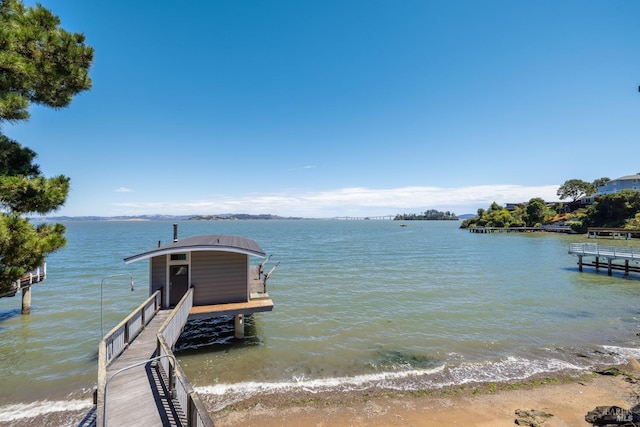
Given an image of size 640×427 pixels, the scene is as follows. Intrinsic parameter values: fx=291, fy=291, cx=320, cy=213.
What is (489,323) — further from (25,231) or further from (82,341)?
(82,341)

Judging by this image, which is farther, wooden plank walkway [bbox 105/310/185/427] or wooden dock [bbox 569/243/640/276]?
wooden dock [bbox 569/243/640/276]

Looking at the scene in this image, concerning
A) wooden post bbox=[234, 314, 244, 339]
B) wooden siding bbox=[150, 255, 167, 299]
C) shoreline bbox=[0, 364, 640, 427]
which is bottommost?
shoreline bbox=[0, 364, 640, 427]

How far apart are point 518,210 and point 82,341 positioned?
114m

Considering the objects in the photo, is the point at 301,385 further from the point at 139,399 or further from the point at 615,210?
the point at 615,210

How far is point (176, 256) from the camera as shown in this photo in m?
11.4

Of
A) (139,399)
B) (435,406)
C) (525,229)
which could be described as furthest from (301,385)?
(525,229)

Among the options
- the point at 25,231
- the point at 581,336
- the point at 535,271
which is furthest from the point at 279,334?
the point at 535,271

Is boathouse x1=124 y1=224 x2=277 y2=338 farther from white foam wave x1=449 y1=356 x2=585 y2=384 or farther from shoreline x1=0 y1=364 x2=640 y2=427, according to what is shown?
white foam wave x1=449 y1=356 x2=585 y2=384

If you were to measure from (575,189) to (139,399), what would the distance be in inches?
5501

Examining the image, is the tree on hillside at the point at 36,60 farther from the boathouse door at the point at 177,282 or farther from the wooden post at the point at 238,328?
the wooden post at the point at 238,328

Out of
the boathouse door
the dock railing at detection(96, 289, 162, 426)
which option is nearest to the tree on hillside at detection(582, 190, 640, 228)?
the boathouse door

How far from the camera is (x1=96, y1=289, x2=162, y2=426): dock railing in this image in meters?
5.32

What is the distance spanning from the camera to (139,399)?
18.4ft

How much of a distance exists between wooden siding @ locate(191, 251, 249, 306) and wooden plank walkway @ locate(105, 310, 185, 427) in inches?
158
